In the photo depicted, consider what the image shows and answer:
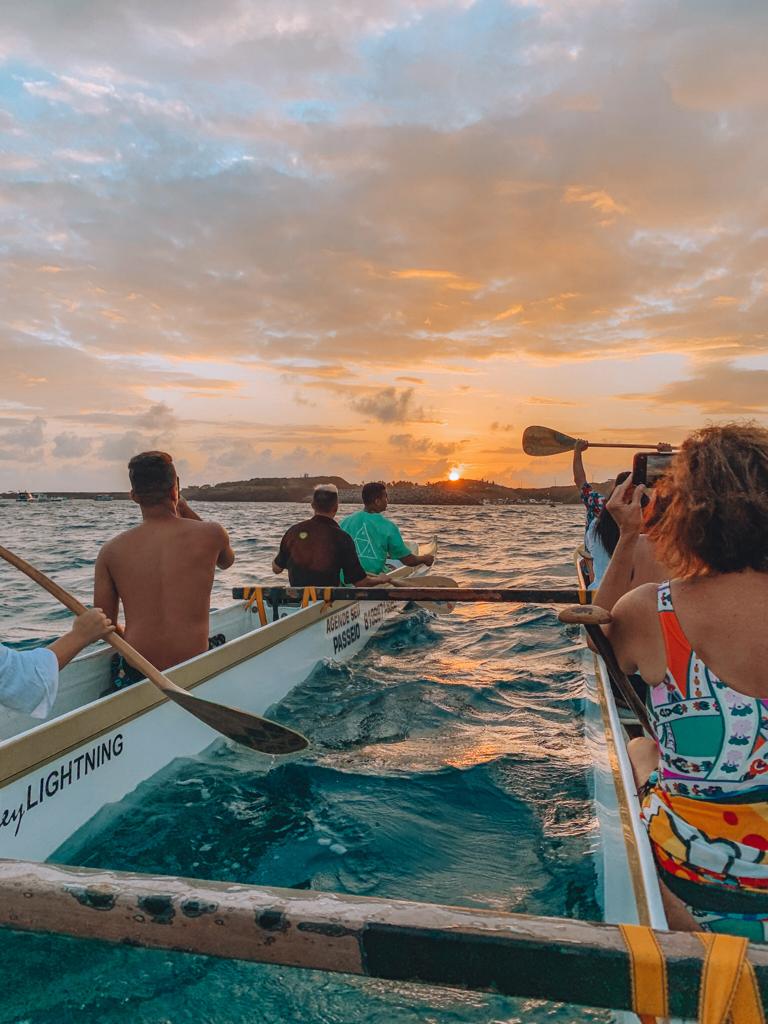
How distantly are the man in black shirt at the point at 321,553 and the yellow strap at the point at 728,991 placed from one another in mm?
6618

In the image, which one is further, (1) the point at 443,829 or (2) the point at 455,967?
(1) the point at 443,829

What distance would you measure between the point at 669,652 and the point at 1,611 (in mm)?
12100

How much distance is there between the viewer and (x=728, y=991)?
4.73 feet

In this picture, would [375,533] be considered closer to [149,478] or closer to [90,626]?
[149,478]

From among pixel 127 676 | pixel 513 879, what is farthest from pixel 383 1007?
pixel 127 676

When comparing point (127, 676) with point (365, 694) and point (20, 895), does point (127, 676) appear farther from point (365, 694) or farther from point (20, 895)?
point (20, 895)

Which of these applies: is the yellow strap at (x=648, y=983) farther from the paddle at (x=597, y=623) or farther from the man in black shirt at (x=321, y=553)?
the man in black shirt at (x=321, y=553)

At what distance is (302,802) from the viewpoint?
4430 mm

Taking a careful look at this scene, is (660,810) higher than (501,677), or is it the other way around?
(660,810)

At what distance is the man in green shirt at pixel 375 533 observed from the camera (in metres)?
9.62

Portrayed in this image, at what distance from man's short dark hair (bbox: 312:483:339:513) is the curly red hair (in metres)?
5.76

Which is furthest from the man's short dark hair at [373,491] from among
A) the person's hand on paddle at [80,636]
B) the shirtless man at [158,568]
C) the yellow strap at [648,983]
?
the yellow strap at [648,983]

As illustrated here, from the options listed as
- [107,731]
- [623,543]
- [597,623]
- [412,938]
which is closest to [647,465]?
[623,543]

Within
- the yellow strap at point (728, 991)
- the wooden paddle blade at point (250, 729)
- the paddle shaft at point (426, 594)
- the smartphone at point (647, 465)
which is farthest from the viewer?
the paddle shaft at point (426, 594)
